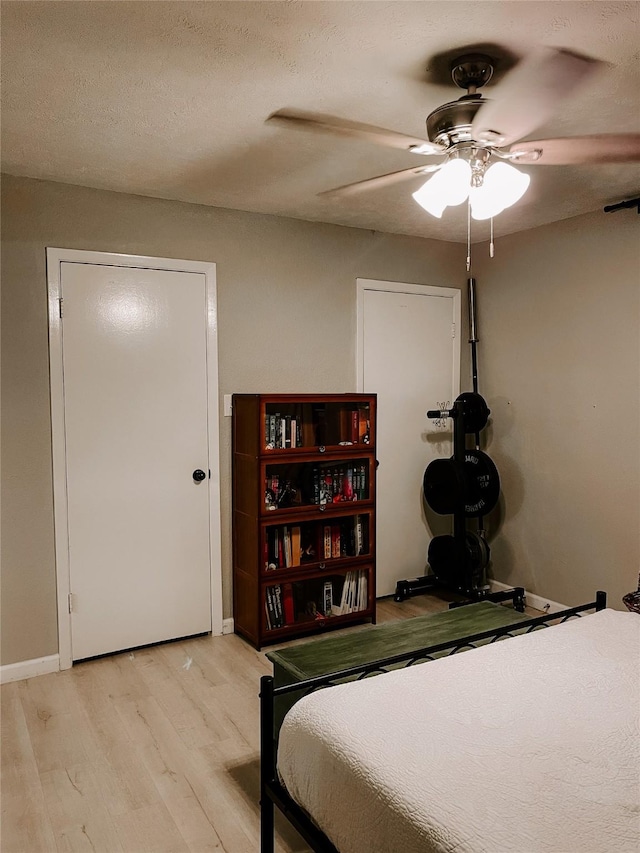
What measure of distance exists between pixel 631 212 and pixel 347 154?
5.94ft

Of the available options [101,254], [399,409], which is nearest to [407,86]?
[101,254]

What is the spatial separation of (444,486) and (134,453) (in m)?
2.08

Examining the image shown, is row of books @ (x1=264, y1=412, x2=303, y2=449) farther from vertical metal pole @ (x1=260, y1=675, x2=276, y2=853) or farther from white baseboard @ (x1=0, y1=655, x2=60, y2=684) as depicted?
vertical metal pole @ (x1=260, y1=675, x2=276, y2=853)

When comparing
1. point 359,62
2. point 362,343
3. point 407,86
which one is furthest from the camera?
point 362,343

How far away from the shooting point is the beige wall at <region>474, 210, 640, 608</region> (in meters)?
3.68

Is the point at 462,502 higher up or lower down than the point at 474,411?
lower down

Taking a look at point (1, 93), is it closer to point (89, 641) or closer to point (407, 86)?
point (407, 86)

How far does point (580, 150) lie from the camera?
2.09m

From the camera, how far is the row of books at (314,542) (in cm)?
366

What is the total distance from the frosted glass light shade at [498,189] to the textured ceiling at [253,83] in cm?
35

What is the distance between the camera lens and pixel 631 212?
358cm

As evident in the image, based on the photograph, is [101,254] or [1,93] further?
[101,254]

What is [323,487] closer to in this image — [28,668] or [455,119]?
[28,668]

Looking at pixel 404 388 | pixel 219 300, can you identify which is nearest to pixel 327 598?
pixel 404 388
